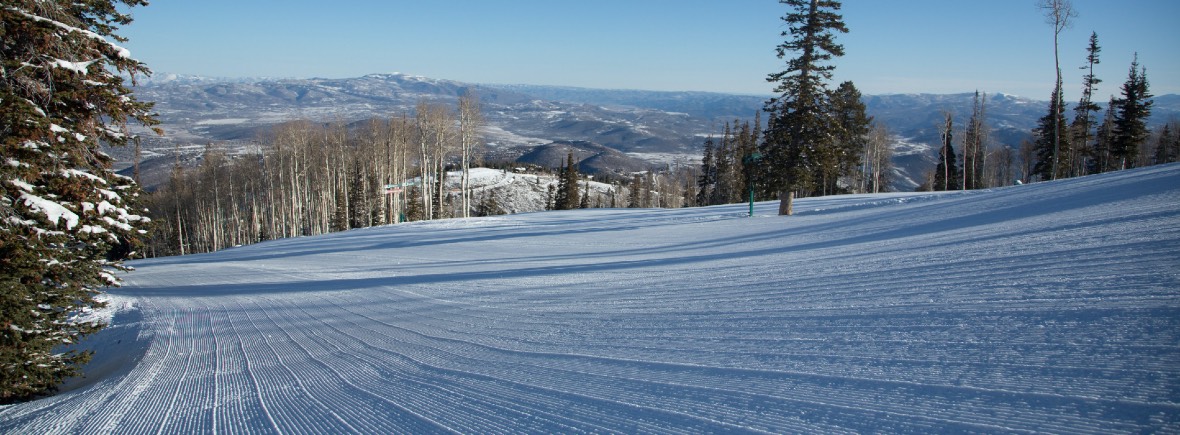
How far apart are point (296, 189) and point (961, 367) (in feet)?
146

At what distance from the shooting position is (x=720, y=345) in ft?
14.9

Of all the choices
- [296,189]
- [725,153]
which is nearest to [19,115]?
[296,189]

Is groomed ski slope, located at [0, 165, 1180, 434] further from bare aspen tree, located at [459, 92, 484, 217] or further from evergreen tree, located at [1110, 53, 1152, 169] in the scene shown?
evergreen tree, located at [1110, 53, 1152, 169]

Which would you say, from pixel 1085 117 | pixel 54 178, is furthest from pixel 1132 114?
pixel 54 178

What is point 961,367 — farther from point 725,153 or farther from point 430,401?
point 725,153

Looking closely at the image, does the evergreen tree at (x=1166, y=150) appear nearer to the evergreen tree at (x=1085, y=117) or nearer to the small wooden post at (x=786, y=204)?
the evergreen tree at (x=1085, y=117)

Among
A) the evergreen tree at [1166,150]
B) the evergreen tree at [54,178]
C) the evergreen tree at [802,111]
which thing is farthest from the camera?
the evergreen tree at [1166,150]

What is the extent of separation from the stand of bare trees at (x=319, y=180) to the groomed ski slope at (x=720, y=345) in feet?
82.8

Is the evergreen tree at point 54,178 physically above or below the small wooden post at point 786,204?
above

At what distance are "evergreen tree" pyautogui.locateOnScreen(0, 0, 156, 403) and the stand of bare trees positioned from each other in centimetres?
2573

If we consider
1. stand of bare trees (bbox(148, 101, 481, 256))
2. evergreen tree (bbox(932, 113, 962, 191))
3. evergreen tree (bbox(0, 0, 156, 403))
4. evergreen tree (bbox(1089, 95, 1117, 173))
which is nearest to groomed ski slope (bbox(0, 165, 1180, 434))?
evergreen tree (bbox(0, 0, 156, 403))

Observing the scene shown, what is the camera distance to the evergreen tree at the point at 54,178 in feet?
19.4

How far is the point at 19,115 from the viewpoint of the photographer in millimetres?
5836

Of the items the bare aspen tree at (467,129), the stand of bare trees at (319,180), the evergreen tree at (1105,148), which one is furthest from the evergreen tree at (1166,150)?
the stand of bare trees at (319,180)
